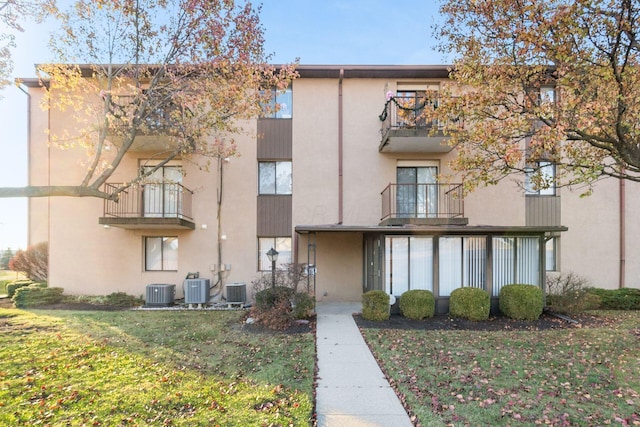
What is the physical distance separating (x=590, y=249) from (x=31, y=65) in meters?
20.7

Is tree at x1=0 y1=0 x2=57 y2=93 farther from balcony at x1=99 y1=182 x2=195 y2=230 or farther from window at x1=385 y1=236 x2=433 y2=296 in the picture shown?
window at x1=385 y1=236 x2=433 y2=296

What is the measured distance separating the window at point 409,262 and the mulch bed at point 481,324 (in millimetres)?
982

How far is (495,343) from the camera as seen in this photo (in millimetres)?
6859

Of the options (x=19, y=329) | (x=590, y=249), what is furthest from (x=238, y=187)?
(x=590, y=249)

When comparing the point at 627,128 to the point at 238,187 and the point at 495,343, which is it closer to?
the point at 495,343

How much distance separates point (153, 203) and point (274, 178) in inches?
177

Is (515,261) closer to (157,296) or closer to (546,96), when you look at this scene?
(546,96)

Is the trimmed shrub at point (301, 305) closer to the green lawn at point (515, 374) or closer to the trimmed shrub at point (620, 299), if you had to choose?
the green lawn at point (515, 374)

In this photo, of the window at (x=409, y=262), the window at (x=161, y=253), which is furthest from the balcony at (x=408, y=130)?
the window at (x=161, y=253)

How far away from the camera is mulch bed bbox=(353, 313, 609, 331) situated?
8156 mm

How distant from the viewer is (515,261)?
9766 millimetres

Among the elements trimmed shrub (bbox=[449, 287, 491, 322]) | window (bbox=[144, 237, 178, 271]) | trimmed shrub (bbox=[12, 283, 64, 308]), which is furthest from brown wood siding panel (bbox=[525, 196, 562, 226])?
trimmed shrub (bbox=[12, 283, 64, 308])

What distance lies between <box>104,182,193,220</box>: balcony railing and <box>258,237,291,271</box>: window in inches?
111

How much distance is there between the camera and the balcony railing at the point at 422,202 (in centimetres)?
1141
